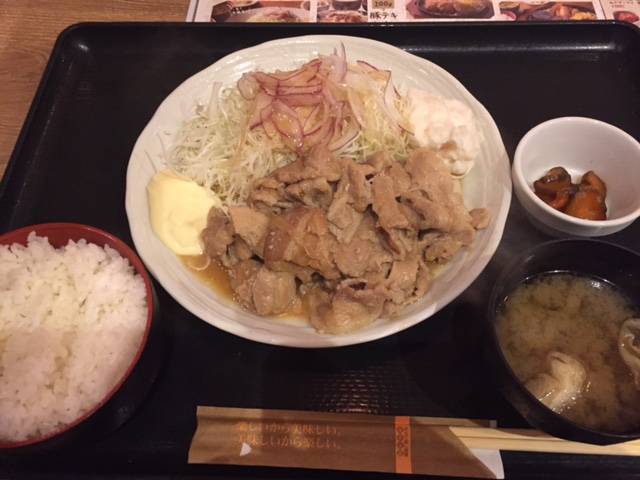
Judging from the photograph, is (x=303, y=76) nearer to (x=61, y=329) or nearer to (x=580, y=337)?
(x=61, y=329)

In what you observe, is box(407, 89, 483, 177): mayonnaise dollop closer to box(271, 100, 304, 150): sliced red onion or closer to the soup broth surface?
box(271, 100, 304, 150): sliced red onion

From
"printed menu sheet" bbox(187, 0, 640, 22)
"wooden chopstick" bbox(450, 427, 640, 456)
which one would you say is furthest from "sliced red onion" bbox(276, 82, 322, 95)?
"wooden chopstick" bbox(450, 427, 640, 456)

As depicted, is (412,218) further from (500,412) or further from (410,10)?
(410,10)

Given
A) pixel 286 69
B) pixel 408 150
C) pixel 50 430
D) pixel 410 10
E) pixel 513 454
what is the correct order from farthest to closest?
1. pixel 410 10
2. pixel 286 69
3. pixel 408 150
4. pixel 513 454
5. pixel 50 430

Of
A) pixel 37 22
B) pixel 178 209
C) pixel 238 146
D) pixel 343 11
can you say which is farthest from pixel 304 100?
pixel 37 22

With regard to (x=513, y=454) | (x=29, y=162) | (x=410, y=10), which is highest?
(x=410, y=10)

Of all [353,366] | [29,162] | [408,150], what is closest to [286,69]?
[408,150]
